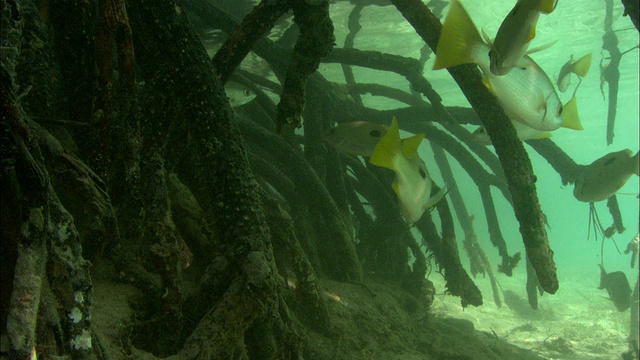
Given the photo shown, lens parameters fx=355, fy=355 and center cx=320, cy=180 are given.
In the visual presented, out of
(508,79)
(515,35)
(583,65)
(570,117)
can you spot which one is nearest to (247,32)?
(515,35)

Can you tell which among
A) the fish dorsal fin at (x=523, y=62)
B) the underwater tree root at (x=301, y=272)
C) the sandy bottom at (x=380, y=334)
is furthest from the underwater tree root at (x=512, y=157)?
the underwater tree root at (x=301, y=272)

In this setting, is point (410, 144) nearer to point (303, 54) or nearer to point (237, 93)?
point (303, 54)

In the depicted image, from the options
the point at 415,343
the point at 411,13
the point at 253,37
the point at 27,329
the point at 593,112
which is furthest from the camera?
the point at 593,112

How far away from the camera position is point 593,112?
41.9m

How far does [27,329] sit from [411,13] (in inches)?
134

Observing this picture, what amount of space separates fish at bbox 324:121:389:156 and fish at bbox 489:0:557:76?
6.08 ft

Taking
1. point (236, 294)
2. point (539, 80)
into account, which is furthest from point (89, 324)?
point (539, 80)

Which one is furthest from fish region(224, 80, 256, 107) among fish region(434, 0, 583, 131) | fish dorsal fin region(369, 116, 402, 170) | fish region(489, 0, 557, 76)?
fish region(489, 0, 557, 76)

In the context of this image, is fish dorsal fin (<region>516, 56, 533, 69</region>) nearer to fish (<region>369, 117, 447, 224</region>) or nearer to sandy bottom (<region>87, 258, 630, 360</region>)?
fish (<region>369, 117, 447, 224</region>)

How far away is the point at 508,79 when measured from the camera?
2684 mm

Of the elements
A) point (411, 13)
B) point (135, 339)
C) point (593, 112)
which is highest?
point (593, 112)

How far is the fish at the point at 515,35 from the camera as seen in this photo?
6.52 ft

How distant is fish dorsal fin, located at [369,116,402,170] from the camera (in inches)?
111

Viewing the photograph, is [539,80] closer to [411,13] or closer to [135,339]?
[411,13]
